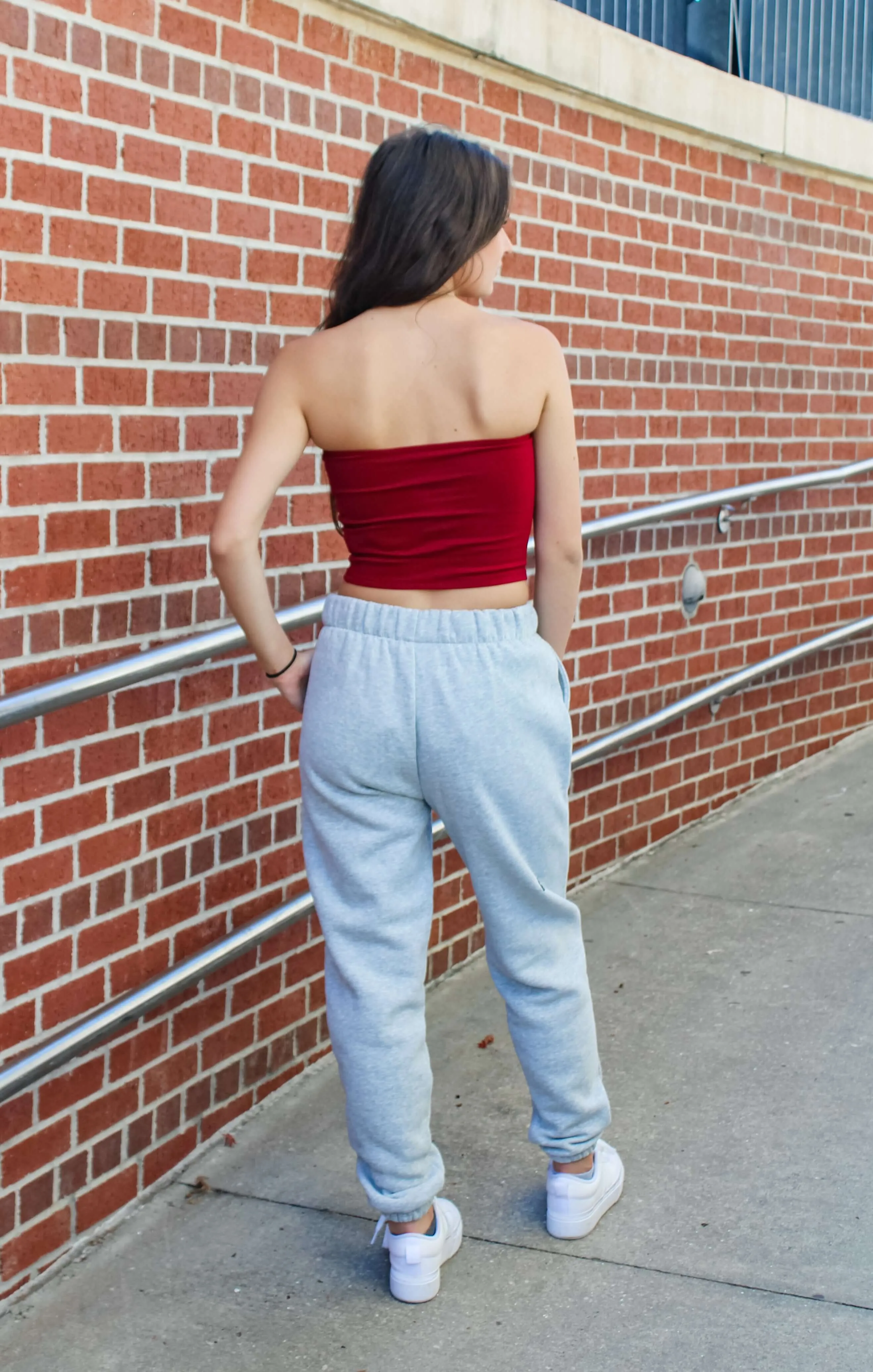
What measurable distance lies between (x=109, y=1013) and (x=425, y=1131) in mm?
615

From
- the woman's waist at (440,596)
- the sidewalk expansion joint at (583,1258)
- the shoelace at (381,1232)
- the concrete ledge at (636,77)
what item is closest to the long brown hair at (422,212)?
the woman's waist at (440,596)

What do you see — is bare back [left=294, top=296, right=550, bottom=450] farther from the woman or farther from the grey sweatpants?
the grey sweatpants

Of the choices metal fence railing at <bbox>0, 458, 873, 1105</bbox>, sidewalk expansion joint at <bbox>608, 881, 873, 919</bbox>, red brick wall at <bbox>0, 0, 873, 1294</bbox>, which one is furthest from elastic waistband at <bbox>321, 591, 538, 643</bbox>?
sidewalk expansion joint at <bbox>608, 881, 873, 919</bbox>

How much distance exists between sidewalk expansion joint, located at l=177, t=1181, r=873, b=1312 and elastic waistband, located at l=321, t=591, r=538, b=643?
1.13 metres

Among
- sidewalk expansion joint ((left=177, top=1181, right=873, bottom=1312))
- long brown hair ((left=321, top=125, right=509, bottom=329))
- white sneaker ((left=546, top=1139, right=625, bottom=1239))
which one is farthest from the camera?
white sneaker ((left=546, top=1139, right=625, bottom=1239))

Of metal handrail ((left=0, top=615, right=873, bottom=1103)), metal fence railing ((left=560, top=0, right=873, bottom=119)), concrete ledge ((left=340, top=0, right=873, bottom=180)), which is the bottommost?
metal handrail ((left=0, top=615, right=873, bottom=1103))

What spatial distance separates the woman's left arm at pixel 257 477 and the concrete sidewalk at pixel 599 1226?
3.89 feet

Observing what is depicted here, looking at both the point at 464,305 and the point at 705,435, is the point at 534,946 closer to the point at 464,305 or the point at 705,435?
the point at 464,305

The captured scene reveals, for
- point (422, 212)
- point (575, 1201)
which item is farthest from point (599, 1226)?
point (422, 212)

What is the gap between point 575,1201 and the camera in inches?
118

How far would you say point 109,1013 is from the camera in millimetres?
2988

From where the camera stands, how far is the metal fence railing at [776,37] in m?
5.26

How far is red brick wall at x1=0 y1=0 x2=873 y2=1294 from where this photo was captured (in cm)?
284

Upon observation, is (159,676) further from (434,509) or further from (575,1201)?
(575,1201)
